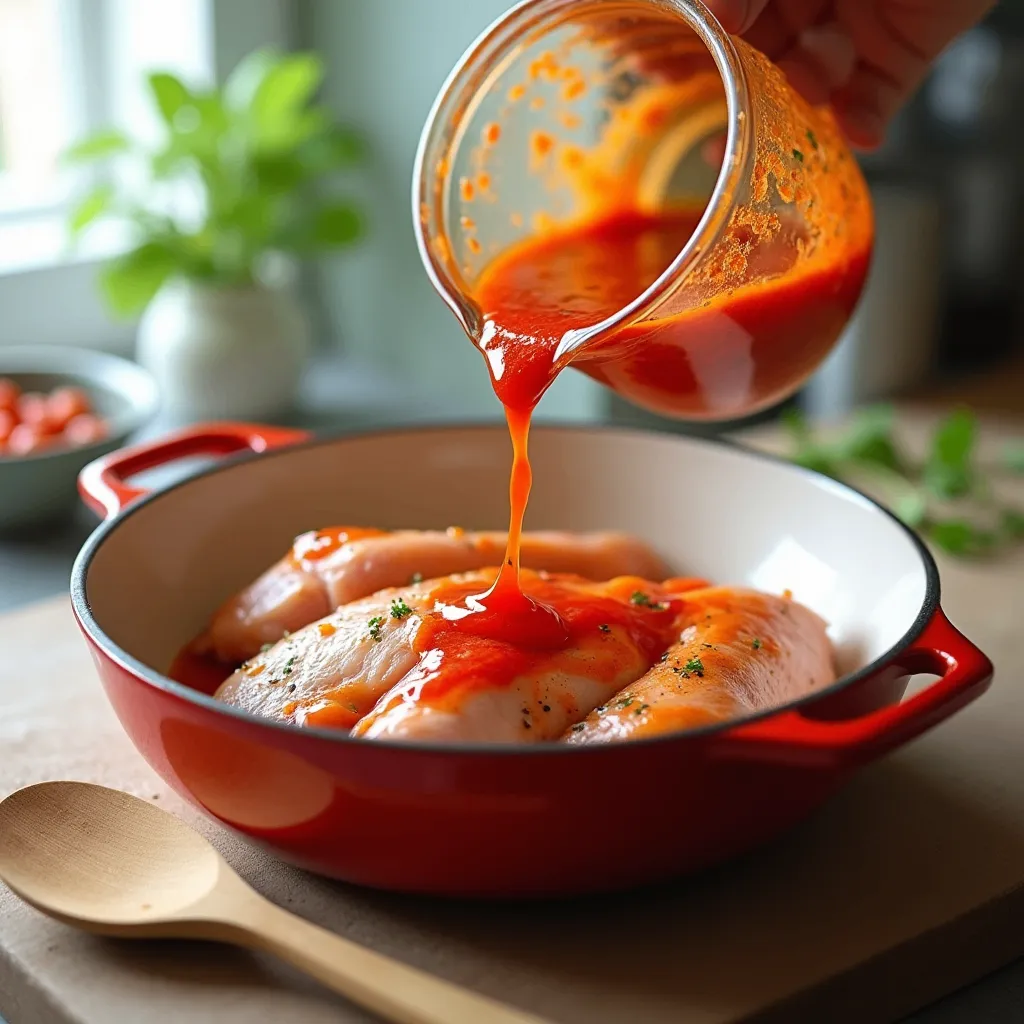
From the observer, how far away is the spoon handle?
2.77 feet

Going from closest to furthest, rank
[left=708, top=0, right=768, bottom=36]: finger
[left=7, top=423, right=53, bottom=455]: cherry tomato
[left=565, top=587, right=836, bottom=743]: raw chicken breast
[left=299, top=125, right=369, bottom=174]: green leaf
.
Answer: [left=565, top=587, right=836, bottom=743]: raw chicken breast, [left=708, top=0, right=768, bottom=36]: finger, [left=7, top=423, right=53, bottom=455]: cherry tomato, [left=299, top=125, right=369, bottom=174]: green leaf

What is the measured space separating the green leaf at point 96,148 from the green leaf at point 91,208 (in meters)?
0.05

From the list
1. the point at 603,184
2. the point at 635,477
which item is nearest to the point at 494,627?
the point at 635,477

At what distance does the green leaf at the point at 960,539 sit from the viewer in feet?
5.62

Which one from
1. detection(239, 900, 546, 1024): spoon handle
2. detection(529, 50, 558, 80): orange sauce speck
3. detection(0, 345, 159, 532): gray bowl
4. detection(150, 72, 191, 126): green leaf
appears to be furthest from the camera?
detection(150, 72, 191, 126): green leaf

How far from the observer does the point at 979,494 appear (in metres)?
1.92

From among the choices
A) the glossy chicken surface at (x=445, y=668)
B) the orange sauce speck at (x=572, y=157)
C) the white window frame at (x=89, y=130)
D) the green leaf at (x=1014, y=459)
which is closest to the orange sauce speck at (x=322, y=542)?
the glossy chicken surface at (x=445, y=668)

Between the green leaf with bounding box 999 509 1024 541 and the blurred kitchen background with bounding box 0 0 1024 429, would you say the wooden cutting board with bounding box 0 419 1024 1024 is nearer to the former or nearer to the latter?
the green leaf with bounding box 999 509 1024 541

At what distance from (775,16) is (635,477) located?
0.50m

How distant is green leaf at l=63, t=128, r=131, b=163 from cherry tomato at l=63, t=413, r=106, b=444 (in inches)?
18.7

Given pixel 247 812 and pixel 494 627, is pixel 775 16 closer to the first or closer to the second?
pixel 494 627

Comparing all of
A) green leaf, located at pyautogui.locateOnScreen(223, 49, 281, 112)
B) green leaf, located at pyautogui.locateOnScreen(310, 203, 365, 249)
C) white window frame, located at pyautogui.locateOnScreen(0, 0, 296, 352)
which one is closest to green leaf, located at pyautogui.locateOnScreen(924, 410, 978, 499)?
green leaf, located at pyautogui.locateOnScreen(310, 203, 365, 249)

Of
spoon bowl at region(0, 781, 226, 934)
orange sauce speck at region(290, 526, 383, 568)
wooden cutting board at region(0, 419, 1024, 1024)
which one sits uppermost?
orange sauce speck at region(290, 526, 383, 568)

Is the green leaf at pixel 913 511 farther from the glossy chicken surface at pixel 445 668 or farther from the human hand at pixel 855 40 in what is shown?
the glossy chicken surface at pixel 445 668
